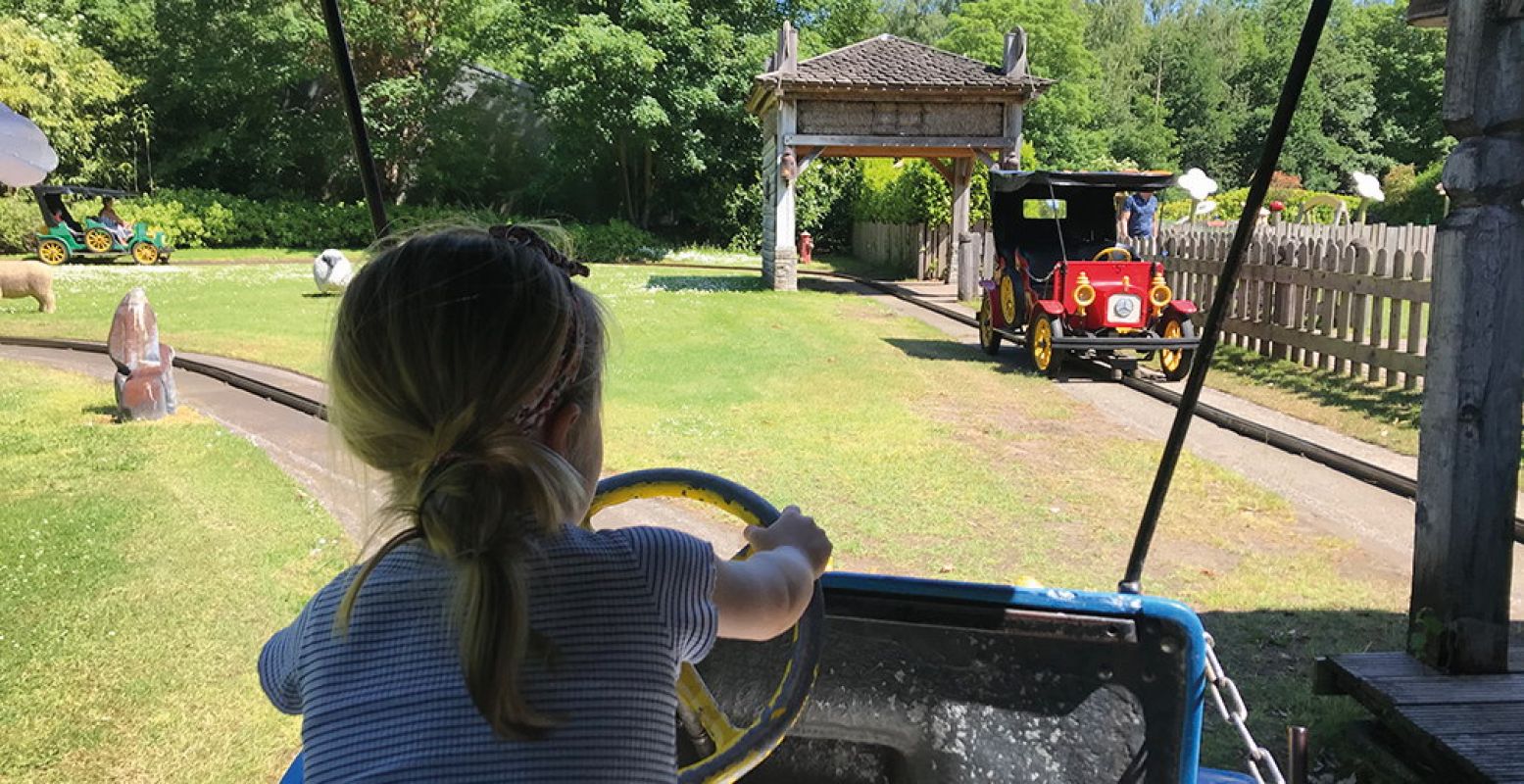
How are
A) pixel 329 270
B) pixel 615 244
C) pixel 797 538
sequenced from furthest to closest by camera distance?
pixel 615 244
pixel 329 270
pixel 797 538

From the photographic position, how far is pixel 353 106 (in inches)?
80.2

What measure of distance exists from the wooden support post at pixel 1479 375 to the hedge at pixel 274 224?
77.2 feet

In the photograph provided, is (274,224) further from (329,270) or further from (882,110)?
(882,110)

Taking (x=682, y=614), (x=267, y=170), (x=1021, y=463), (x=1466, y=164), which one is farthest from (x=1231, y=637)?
(x=267, y=170)

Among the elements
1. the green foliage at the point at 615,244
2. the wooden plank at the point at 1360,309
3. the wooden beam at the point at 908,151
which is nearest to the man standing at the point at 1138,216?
the wooden plank at the point at 1360,309

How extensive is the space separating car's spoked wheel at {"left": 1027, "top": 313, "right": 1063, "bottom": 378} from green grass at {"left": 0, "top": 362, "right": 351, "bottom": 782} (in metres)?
5.77

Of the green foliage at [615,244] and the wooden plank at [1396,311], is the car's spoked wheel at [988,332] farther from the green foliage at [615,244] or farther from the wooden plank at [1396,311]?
the green foliage at [615,244]

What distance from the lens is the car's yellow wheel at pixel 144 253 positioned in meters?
21.3

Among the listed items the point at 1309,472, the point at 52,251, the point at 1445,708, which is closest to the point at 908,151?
the point at 1309,472

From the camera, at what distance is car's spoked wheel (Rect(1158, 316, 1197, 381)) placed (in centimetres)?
899

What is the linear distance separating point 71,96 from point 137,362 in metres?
22.4

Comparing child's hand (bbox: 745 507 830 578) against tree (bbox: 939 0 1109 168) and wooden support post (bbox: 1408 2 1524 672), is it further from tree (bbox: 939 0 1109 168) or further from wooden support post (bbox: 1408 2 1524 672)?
tree (bbox: 939 0 1109 168)

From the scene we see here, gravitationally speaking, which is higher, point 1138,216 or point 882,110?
point 882,110

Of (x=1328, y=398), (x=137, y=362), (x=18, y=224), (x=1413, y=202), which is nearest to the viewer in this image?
(x=137, y=362)
